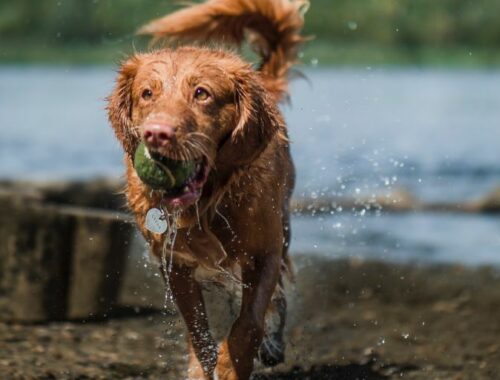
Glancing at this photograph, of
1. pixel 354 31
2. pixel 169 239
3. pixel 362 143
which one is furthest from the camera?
pixel 354 31

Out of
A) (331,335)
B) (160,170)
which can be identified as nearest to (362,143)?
(331,335)

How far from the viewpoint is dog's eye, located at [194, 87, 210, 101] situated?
4804 mm

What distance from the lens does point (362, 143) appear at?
17.5m

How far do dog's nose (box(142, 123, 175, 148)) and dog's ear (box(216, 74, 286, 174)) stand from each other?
531mm

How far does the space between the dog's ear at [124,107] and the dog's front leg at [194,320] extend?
747mm

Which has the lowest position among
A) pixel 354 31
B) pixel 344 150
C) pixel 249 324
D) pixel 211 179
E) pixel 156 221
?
pixel 354 31

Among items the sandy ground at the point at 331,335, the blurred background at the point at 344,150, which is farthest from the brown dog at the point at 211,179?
the sandy ground at the point at 331,335

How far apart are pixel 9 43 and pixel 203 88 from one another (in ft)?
82.0

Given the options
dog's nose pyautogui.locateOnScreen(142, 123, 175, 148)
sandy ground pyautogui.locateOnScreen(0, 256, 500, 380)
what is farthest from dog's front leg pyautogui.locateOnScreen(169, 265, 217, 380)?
dog's nose pyautogui.locateOnScreen(142, 123, 175, 148)

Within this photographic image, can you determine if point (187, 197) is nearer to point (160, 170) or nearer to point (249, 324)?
point (160, 170)

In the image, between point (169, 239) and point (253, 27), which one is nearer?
point (169, 239)

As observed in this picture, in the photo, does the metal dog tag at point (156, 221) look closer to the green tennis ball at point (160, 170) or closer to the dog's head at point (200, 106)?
the dog's head at point (200, 106)

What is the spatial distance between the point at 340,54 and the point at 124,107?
24515 millimetres

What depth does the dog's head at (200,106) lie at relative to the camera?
4.72m
